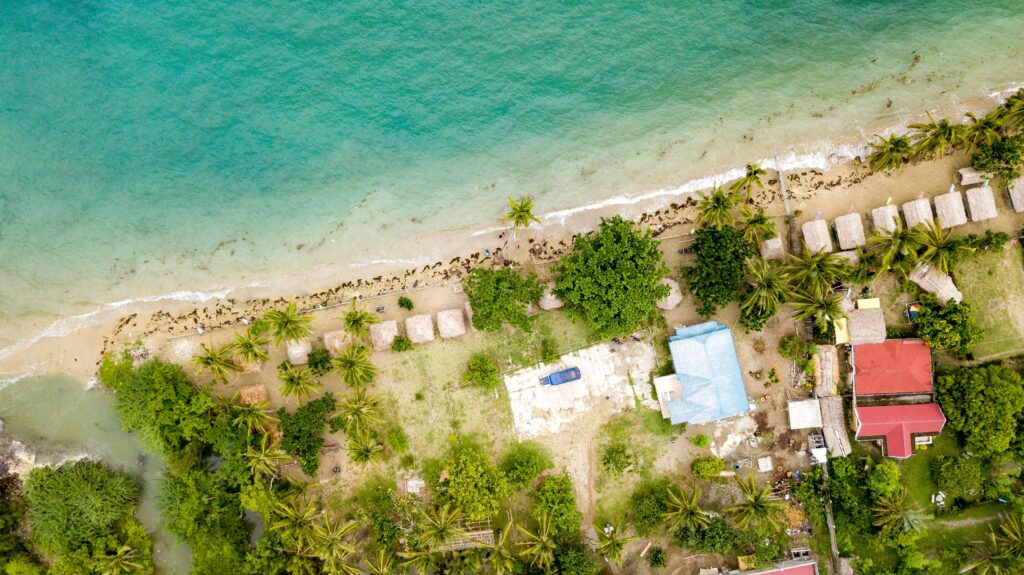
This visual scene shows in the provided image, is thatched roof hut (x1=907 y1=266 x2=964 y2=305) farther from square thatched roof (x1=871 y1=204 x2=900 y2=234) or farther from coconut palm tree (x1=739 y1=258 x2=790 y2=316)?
coconut palm tree (x1=739 y1=258 x2=790 y2=316)

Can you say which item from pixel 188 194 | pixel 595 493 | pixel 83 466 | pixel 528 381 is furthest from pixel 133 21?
pixel 595 493

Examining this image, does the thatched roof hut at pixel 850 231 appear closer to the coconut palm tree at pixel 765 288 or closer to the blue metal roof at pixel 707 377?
the coconut palm tree at pixel 765 288

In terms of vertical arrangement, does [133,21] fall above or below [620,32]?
above

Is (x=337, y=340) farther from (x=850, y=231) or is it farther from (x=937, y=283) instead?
(x=937, y=283)

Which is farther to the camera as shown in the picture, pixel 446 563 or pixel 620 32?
pixel 620 32

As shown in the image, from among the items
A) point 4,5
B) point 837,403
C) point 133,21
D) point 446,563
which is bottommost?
point 446,563

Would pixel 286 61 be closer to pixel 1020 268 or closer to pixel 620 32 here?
pixel 620 32

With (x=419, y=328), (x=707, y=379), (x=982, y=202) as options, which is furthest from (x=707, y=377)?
(x=982, y=202)
